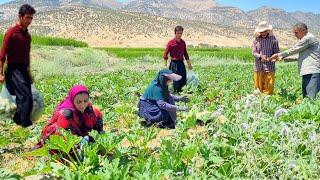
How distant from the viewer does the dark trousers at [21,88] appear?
6488 millimetres

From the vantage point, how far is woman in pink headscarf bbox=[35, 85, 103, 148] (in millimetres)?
4711

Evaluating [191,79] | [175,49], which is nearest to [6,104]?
[175,49]

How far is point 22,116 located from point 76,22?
82.8 meters

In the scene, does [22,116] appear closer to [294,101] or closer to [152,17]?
[294,101]

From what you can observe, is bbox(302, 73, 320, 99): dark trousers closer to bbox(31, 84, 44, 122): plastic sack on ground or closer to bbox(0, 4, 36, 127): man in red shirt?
bbox(31, 84, 44, 122): plastic sack on ground

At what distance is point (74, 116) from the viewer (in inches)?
191

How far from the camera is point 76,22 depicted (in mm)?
87250

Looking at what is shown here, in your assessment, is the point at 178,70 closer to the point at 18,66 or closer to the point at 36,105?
the point at 36,105

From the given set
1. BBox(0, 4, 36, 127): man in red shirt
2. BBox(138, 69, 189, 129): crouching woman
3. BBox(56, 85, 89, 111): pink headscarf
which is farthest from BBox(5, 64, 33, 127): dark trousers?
BBox(56, 85, 89, 111): pink headscarf

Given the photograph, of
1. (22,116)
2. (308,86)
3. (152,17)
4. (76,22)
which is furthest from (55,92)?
(152,17)

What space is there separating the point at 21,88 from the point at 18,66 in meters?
0.32

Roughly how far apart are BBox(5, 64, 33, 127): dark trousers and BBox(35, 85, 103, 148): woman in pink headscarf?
1532 mm

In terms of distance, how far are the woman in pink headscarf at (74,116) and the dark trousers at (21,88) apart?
1532 millimetres

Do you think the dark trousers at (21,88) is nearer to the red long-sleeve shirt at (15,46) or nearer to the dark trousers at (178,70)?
the red long-sleeve shirt at (15,46)
